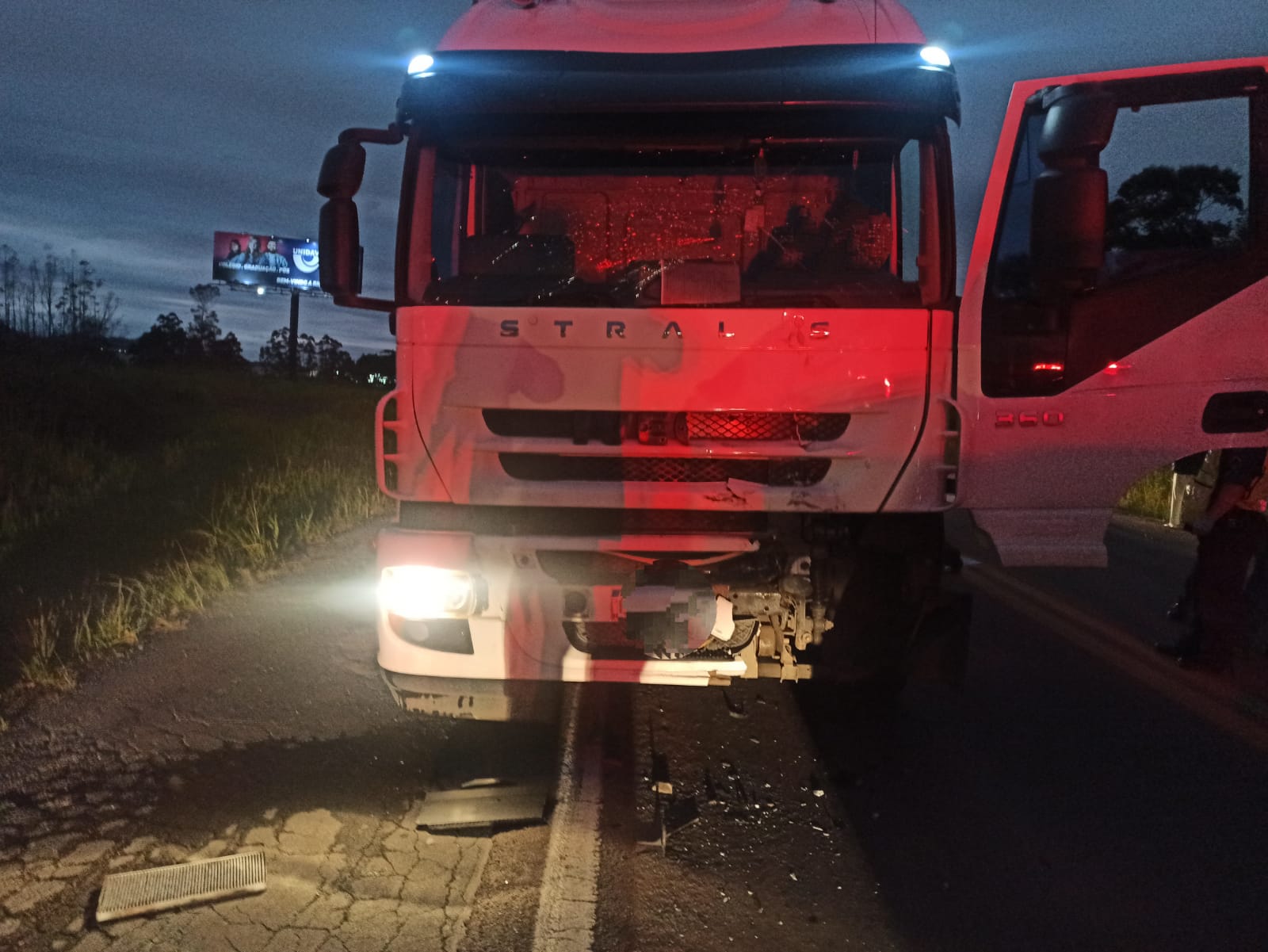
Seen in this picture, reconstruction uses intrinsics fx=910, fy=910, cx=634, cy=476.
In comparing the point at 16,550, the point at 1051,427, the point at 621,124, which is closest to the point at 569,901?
the point at 1051,427

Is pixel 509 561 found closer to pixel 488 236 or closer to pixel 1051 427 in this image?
pixel 488 236

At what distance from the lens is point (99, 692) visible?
4.81 meters

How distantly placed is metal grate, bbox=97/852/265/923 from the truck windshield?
7.32 feet

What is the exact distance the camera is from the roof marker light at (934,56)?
3691 mm

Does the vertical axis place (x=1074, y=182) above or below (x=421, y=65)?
below

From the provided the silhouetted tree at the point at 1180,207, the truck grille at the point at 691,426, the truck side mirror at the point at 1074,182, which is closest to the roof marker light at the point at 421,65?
the truck grille at the point at 691,426

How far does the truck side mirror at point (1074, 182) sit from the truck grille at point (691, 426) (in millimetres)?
988

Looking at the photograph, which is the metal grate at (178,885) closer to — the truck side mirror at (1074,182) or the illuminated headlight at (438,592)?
the illuminated headlight at (438,592)

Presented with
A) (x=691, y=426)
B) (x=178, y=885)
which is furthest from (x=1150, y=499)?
(x=178, y=885)

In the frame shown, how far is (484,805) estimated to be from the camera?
360 centimetres

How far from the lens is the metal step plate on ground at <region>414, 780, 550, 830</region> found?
3484 mm

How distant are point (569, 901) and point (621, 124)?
9.80 ft

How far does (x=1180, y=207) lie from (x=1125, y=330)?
59 cm

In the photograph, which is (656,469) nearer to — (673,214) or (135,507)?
(673,214)
